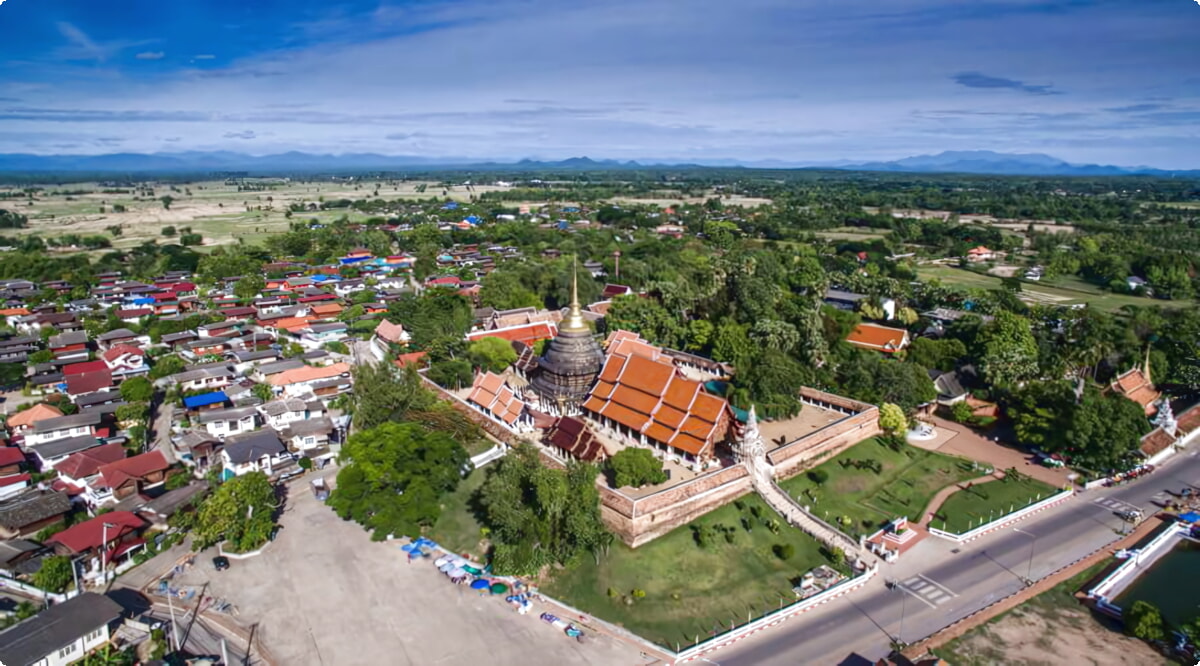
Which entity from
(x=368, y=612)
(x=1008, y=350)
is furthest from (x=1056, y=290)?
(x=368, y=612)

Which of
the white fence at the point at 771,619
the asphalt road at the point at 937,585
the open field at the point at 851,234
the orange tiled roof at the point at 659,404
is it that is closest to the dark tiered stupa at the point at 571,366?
the orange tiled roof at the point at 659,404

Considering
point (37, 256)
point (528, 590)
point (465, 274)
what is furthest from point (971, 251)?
point (37, 256)

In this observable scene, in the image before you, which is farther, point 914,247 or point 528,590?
point 914,247

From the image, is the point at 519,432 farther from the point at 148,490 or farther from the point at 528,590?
the point at 148,490

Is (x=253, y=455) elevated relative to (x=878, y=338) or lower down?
lower down

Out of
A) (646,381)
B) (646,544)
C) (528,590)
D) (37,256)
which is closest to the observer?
(528,590)

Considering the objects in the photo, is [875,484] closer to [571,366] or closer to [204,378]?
[571,366]
